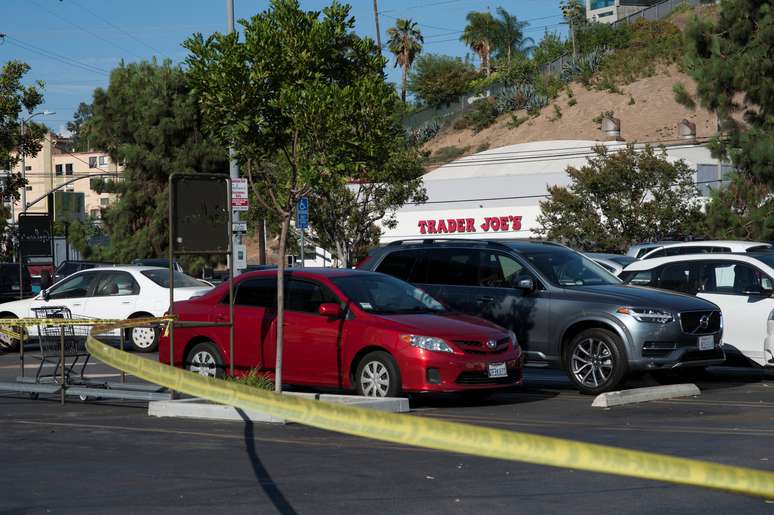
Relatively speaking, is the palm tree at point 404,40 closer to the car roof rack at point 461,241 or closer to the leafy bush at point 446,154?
the leafy bush at point 446,154

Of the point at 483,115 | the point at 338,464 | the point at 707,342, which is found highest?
the point at 483,115

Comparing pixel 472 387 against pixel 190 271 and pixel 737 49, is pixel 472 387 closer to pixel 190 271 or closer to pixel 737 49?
pixel 737 49

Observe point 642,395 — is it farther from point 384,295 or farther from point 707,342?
point 384,295

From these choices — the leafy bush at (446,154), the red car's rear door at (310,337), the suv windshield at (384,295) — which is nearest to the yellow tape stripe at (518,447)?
the red car's rear door at (310,337)

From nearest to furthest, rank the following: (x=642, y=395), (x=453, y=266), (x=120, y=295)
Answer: (x=642, y=395)
(x=453, y=266)
(x=120, y=295)

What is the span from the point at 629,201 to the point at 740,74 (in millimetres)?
14377

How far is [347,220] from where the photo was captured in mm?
43344

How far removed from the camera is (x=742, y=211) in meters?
34.2

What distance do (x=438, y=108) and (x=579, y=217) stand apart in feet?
227

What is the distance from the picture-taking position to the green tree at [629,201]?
44.7 m

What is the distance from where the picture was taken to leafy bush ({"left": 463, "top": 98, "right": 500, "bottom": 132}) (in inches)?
4055

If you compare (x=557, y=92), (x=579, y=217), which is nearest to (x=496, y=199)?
(x=579, y=217)

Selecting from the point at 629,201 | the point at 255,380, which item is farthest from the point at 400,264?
the point at 629,201

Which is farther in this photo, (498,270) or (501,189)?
(501,189)
